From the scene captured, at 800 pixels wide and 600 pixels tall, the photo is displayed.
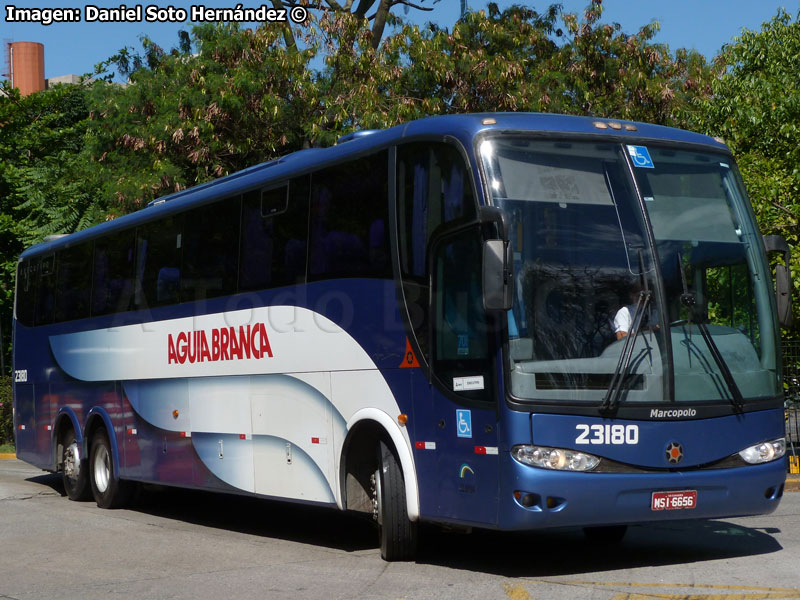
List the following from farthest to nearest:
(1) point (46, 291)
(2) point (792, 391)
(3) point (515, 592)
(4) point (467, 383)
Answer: (1) point (46, 291) → (2) point (792, 391) → (4) point (467, 383) → (3) point (515, 592)

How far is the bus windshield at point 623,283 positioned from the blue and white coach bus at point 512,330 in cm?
2

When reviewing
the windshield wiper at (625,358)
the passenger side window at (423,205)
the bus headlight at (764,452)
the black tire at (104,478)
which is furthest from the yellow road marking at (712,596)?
the black tire at (104,478)

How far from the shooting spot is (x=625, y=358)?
328 inches

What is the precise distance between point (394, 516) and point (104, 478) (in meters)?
7.18

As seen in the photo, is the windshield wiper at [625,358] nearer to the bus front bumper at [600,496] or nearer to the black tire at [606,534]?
the bus front bumper at [600,496]

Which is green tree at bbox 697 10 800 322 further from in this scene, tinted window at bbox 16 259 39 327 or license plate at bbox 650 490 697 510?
tinted window at bbox 16 259 39 327

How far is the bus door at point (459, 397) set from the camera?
845 centimetres

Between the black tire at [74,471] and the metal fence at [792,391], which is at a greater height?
the metal fence at [792,391]

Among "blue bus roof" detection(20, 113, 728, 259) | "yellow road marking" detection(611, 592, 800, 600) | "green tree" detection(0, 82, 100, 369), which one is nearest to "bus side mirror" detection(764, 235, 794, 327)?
"blue bus roof" detection(20, 113, 728, 259)

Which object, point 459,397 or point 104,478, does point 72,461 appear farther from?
point 459,397

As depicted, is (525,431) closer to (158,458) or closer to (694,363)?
(694,363)

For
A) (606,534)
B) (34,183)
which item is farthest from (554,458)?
(34,183)

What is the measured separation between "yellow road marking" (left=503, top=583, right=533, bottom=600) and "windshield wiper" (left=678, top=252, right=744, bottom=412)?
214 cm

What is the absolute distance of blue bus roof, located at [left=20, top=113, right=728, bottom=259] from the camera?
891cm
